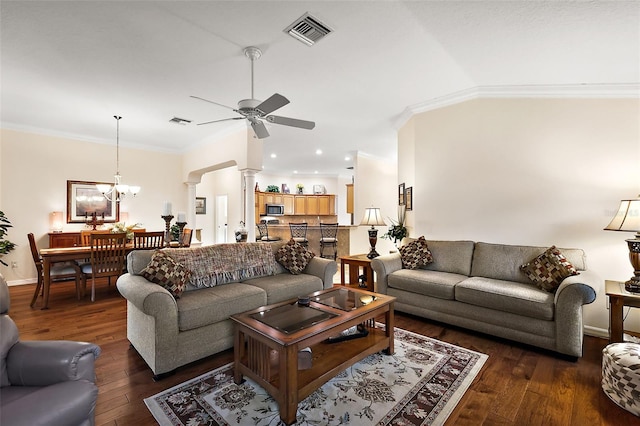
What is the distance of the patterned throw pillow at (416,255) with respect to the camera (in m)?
3.84

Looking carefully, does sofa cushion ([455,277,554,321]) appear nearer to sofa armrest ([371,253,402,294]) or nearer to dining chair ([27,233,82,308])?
sofa armrest ([371,253,402,294])

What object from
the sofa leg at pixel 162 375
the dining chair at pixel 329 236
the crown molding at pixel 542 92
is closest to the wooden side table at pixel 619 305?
the crown molding at pixel 542 92

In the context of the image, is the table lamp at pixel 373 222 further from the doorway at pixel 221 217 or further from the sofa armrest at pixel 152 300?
the doorway at pixel 221 217

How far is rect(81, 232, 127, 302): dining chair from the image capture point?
162 inches

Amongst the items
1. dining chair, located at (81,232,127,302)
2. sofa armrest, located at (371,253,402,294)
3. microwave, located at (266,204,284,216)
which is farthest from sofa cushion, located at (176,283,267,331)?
microwave, located at (266,204,284,216)

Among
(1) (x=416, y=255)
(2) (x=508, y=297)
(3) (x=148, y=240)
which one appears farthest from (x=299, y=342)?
(3) (x=148, y=240)

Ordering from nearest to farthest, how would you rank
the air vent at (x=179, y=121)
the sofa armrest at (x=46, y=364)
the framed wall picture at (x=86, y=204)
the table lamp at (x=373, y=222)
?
the sofa armrest at (x=46, y=364) → the table lamp at (x=373, y=222) → the air vent at (x=179, y=121) → the framed wall picture at (x=86, y=204)

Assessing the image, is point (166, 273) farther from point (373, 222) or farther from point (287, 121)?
point (373, 222)

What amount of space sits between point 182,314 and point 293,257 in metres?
1.56

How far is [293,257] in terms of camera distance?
3.69 metres

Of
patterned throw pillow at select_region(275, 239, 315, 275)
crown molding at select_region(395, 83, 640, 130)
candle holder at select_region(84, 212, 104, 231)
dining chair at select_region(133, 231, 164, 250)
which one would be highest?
crown molding at select_region(395, 83, 640, 130)

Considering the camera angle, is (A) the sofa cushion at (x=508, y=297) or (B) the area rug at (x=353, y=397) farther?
(A) the sofa cushion at (x=508, y=297)

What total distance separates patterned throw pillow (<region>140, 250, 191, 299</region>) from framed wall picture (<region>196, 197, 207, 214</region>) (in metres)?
6.22

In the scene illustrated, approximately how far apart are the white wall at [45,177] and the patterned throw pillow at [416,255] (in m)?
5.61
